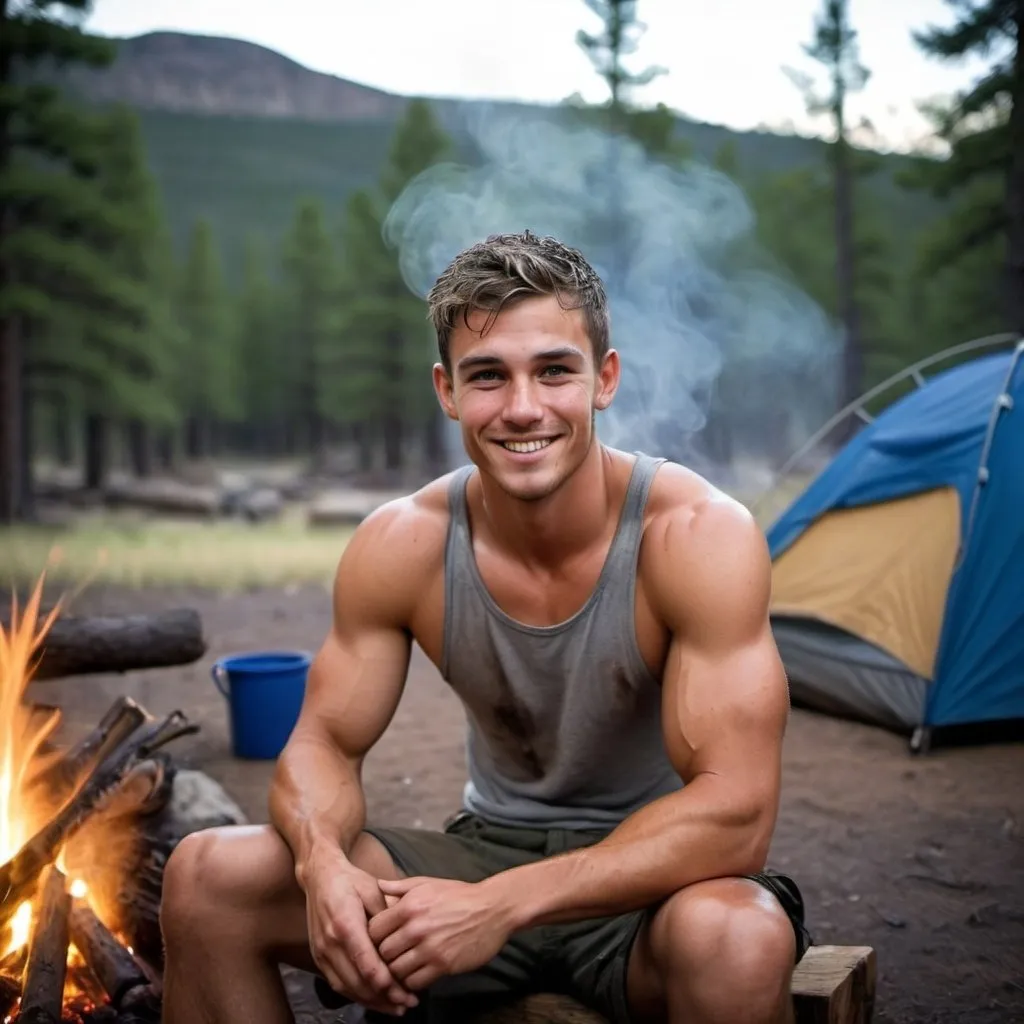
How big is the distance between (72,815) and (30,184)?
14.8 m

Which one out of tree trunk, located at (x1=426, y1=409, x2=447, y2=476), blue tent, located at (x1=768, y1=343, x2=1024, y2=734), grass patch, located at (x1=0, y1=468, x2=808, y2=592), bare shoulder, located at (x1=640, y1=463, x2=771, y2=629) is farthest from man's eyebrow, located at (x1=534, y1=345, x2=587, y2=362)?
tree trunk, located at (x1=426, y1=409, x2=447, y2=476)

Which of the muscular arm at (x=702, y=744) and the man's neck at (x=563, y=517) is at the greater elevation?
the man's neck at (x=563, y=517)

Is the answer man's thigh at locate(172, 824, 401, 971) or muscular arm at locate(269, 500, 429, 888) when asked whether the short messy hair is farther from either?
man's thigh at locate(172, 824, 401, 971)

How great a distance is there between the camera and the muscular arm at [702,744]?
2.01m

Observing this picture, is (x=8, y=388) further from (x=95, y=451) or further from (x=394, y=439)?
(x=394, y=439)

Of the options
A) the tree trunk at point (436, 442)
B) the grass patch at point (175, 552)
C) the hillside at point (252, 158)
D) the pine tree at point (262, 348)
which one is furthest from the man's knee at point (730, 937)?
the hillside at point (252, 158)

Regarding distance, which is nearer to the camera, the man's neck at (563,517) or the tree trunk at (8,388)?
the man's neck at (563,517)

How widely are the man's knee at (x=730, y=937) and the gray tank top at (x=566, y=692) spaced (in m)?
0.49

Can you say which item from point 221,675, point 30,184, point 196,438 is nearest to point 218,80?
point 196,438

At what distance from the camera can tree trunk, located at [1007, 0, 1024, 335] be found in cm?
1331

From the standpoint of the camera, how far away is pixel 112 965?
2.77 metres

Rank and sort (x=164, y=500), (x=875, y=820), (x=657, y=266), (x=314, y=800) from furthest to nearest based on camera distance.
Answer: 1. (x=657, y=266)
2. (x=164, y=500)
3. (x=875, y=820)
4. (x=314, y=800)

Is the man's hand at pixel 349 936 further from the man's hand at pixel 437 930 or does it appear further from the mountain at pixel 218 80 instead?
the mountain at pixel 218 80

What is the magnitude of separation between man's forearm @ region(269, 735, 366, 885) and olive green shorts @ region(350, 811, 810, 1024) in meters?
0.13
